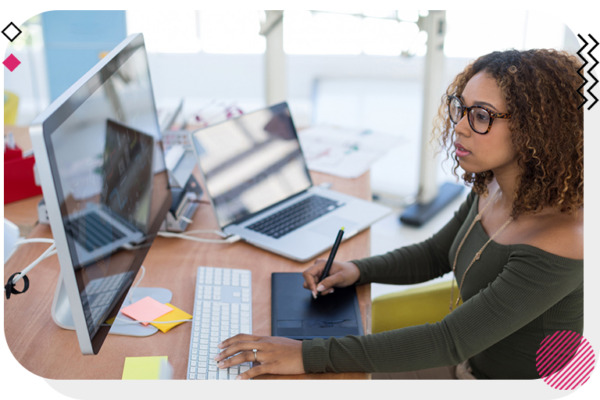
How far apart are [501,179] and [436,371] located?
47cm

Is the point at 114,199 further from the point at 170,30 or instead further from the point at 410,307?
the point at 170,30

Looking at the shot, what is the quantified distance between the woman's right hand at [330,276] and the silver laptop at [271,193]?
10 centimetres

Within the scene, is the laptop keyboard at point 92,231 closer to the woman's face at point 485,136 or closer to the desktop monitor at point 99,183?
the desktop monitor at point 99,183

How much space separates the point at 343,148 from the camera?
6.45 ft

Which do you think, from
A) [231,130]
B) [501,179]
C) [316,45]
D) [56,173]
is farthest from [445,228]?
[316,45]

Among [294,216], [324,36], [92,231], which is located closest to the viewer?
[92,231]

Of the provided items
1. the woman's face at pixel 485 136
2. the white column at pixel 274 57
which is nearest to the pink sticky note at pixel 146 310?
the woman's face at pixel 485 136

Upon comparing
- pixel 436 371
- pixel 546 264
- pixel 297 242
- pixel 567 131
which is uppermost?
pixel 567 131

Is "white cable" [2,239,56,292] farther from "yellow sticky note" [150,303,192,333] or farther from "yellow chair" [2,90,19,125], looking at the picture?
"yellow chair" [2,90,19,125]

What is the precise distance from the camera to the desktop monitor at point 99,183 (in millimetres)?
693

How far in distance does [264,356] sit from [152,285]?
1.26 ft

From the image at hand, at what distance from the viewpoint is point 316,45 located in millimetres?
4719

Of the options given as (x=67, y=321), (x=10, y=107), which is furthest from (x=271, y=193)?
(x=10, y=107)

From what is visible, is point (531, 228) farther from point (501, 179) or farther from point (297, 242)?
point (297, 242)
